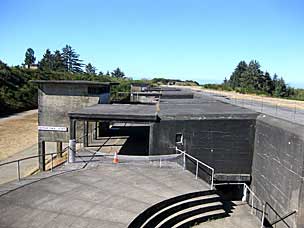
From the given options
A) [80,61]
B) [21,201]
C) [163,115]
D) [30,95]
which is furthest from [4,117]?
[80,61]

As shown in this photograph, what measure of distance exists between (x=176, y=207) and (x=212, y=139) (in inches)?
210

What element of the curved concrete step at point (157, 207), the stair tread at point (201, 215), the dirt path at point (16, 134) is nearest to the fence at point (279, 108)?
the stair tread at point (201, 215)

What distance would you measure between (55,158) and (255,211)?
40.5 feet

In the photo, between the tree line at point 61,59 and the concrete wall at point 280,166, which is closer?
the concrete wall at point 280,166

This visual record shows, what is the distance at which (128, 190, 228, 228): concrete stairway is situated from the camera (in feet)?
26.6

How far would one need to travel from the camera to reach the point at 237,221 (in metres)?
10.1

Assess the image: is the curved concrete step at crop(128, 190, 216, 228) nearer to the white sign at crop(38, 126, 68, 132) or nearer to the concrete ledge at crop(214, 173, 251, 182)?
the concrete ledge at crop(214, 173, 251, 182)

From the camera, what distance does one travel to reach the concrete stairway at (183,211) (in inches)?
319

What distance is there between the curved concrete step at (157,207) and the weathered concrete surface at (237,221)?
904 millimetres

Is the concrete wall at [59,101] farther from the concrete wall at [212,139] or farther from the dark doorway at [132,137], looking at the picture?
the concrete wall at [212,139]

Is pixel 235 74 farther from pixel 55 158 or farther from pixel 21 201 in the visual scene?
pixel 21 201

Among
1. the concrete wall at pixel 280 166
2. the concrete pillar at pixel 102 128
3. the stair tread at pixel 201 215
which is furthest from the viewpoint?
the concrete pillar at pixel 102 128

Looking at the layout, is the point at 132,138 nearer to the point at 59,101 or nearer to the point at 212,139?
the point at 59,101

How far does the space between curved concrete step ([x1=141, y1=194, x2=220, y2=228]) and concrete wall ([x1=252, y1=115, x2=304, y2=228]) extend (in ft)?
8.00
